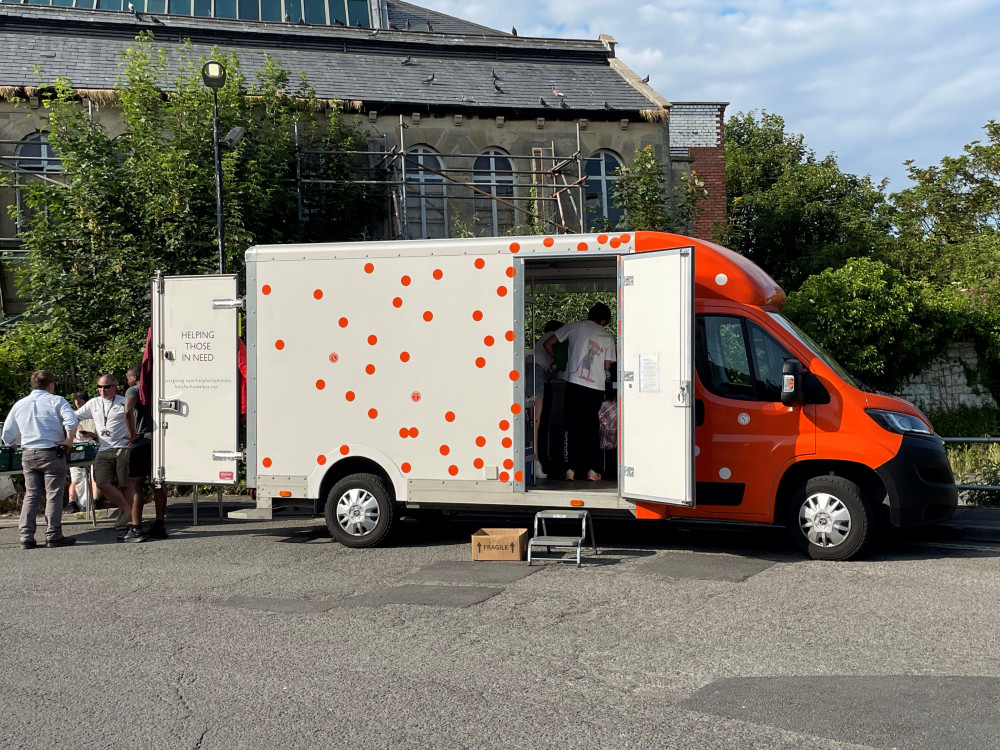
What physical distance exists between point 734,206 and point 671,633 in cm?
3629

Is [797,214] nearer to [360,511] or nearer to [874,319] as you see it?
[874,319]

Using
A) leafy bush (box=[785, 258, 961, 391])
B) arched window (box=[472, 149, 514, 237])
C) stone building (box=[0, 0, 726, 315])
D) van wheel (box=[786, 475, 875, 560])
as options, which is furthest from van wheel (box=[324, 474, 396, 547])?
arched window (box=[472, 149, 514, 237])

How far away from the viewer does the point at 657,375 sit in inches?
341

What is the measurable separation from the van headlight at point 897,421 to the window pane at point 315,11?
25.2m

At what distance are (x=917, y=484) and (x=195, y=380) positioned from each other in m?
6.89

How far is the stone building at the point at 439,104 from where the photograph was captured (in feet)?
71.0

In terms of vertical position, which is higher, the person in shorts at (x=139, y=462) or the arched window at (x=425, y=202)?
the arched window at (x=425, y=202)

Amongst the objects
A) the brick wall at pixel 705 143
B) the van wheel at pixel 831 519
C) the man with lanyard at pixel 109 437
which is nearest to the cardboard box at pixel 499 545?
the van wheel at pixel 831 519

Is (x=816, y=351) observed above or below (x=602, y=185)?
below

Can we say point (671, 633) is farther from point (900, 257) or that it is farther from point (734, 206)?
point (734, 206)

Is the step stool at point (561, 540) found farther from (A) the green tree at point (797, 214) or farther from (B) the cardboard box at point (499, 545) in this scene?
(A) the green tree at point (797, 214)

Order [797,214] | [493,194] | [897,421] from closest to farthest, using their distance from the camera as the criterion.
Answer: [897,421] → [493,194] → [797,214]

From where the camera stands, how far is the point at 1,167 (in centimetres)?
2019

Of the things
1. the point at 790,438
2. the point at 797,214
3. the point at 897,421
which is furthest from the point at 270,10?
the point at 897,421
